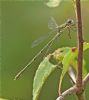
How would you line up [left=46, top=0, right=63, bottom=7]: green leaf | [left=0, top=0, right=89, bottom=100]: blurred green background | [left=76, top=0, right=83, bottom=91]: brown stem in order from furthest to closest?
[left=0, top=0, right=89, bottom=100]: blurred green background, [left=46, top=0, right=63, bottom=7]: green leaf, [left=76, top=0, right=83, bottom=91]: brown stem

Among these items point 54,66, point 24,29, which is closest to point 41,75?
point 54,66

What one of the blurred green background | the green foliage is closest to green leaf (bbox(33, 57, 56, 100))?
the green foliage

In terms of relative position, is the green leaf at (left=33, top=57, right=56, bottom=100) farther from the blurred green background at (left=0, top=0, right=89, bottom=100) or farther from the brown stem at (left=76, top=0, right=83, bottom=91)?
the blurred green background at (left=0, top=0, right=89, bottom=100)

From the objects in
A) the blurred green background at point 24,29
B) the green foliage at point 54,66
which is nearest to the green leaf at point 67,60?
the green foliage at point 54,66

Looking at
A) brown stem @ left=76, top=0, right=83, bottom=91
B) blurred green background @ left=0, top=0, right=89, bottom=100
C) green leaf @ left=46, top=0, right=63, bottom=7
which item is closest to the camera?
brown stem @ left=76, top=0, right=83, bottom=91

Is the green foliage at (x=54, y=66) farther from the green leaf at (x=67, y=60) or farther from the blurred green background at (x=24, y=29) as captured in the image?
the blurred green background at (x=24, y=29)

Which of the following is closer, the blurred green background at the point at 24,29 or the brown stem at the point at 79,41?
the brown stem at the point at 79,41

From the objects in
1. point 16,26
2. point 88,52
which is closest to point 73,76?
point 88,52

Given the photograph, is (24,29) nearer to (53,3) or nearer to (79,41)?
(53,3)
